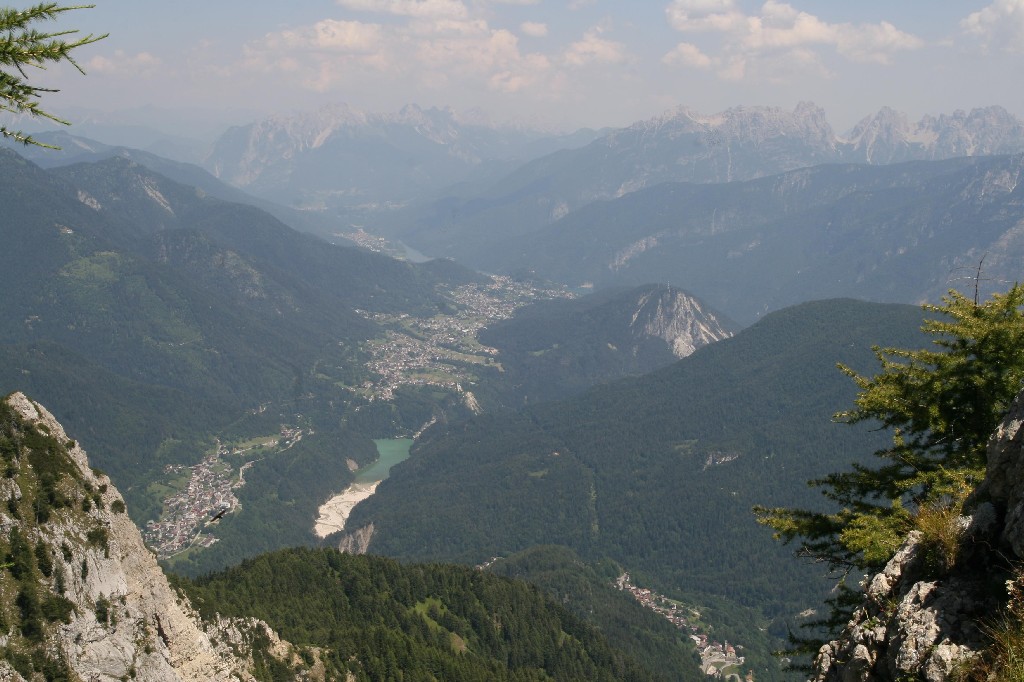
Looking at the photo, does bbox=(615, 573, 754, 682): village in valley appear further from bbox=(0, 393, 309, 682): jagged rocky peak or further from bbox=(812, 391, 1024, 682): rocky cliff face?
bbox=(812, 391, 1024, 682): rocky cliff face

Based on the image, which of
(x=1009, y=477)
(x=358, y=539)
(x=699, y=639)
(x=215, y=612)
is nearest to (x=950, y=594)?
(x=1009, y=477)

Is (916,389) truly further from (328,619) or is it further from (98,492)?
(328,619)

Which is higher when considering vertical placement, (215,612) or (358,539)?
(215,612)

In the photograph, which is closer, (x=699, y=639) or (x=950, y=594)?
(x=950, y=594)

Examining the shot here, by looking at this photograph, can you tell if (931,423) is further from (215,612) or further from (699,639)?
(699,639)

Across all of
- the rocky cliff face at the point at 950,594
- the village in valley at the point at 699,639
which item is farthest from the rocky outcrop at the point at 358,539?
the rocky cliff face at the point at 950,594

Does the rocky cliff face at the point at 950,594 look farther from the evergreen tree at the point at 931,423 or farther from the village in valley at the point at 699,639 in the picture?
the village in valley at the point at 699,639

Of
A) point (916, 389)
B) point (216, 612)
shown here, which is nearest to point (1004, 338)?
point (916, 389)
